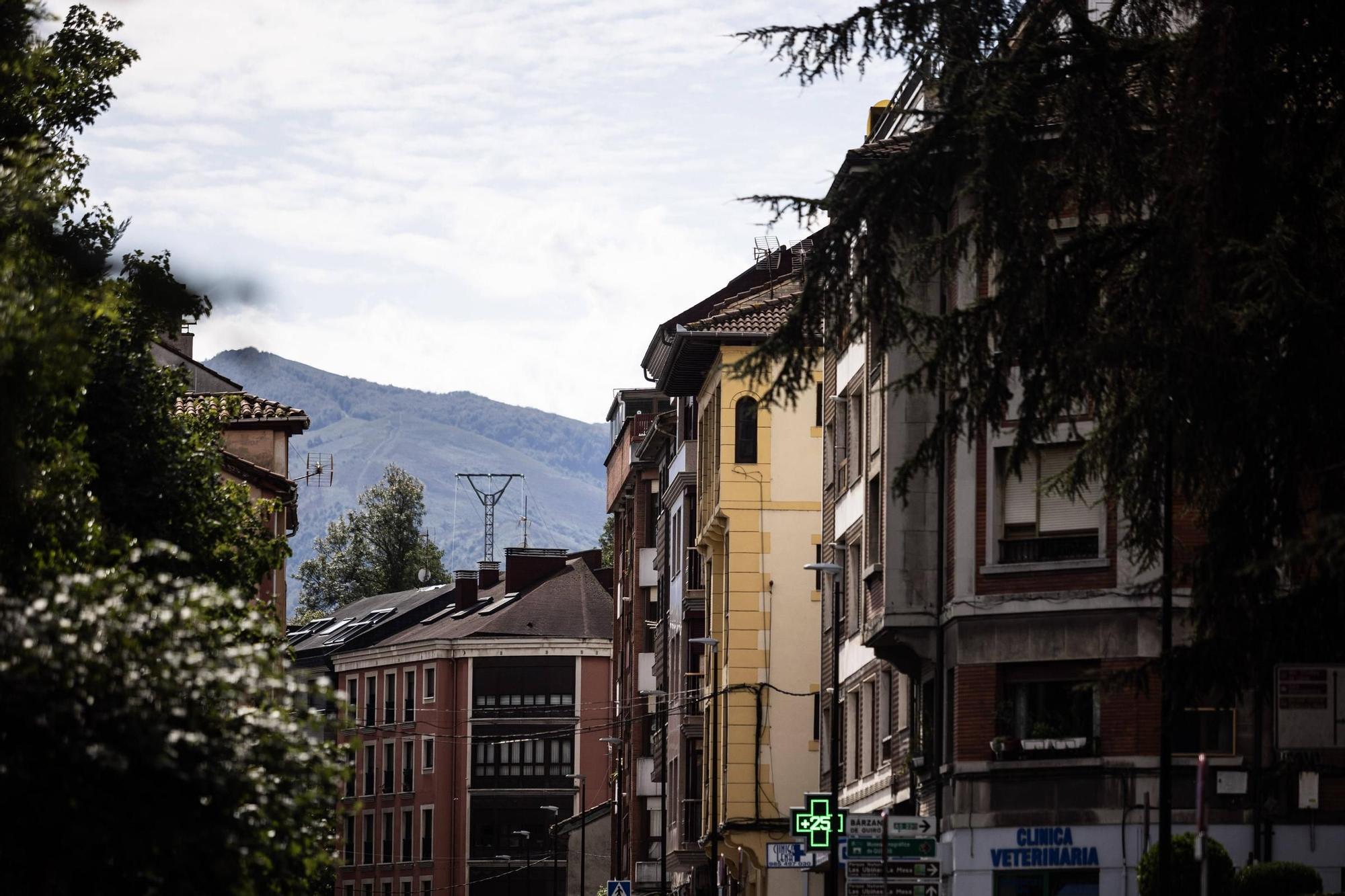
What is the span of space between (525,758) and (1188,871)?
79.5 m

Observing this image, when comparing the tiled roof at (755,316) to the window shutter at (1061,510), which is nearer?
the window shutter at (1061,510)

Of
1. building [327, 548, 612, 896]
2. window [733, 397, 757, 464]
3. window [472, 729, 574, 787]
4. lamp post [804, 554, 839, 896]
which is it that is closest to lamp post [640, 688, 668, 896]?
window [733, 397, 757, 464]

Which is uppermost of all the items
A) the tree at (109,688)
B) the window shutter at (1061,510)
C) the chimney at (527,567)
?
the chimney at (527,567)

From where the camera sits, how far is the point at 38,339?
1307 cm

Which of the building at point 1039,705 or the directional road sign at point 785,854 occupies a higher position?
the building at point 1039,705

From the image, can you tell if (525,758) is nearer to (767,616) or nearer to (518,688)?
(518,688)

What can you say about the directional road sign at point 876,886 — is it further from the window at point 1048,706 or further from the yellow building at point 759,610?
the yellow building at point 759,610

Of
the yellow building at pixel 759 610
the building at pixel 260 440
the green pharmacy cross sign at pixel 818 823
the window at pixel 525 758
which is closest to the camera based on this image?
the green pharmacy cross sign at pixel 818 823

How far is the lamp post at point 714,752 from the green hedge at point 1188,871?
2452 centimetres

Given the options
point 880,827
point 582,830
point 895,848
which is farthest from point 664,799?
point 880,827

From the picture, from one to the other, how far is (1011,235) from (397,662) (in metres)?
92.5

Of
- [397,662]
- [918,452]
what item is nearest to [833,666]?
[918,452]

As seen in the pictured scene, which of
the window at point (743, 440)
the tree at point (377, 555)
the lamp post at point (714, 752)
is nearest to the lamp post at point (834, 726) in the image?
the lamp post at point (714, 752)

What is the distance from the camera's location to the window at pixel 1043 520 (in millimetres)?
35625
